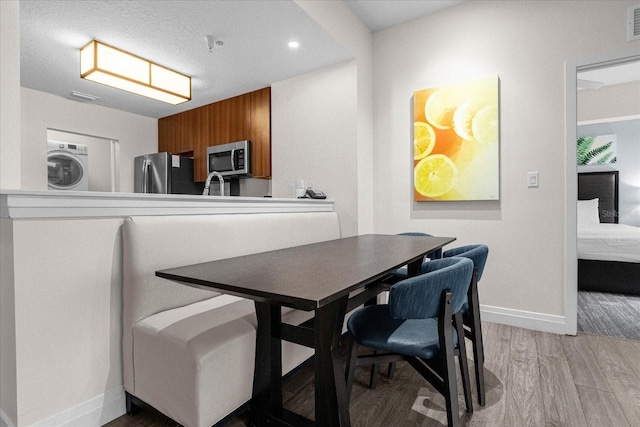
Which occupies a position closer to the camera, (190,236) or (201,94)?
(190,236)

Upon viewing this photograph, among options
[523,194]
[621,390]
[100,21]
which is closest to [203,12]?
[100,21]

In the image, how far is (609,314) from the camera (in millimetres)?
2854

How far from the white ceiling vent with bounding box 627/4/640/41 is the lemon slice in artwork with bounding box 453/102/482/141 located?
3.31 feet

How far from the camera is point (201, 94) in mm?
3893

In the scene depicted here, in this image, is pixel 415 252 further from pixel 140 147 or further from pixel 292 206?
pixel 140 147

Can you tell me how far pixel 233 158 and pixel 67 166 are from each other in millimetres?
2122

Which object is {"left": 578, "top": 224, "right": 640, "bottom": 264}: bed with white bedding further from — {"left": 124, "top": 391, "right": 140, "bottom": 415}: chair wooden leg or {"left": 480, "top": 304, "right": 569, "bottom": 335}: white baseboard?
{"left": 124, "top": 391, "right": 140, "bottom": 415}: chair wooden leg

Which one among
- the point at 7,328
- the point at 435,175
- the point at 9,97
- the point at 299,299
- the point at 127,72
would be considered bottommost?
the point at 7,328

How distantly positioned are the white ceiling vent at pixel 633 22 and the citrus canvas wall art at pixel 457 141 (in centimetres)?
83

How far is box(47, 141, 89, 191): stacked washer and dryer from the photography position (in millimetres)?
3857

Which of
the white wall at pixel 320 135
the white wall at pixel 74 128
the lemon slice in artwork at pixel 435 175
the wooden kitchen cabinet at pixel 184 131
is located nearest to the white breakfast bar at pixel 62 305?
the white wall at pixel 320 135

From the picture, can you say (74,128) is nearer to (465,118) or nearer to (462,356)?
(465,118)

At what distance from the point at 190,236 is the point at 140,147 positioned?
3.65m

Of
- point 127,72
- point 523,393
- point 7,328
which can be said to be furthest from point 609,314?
Result: point 127,72
